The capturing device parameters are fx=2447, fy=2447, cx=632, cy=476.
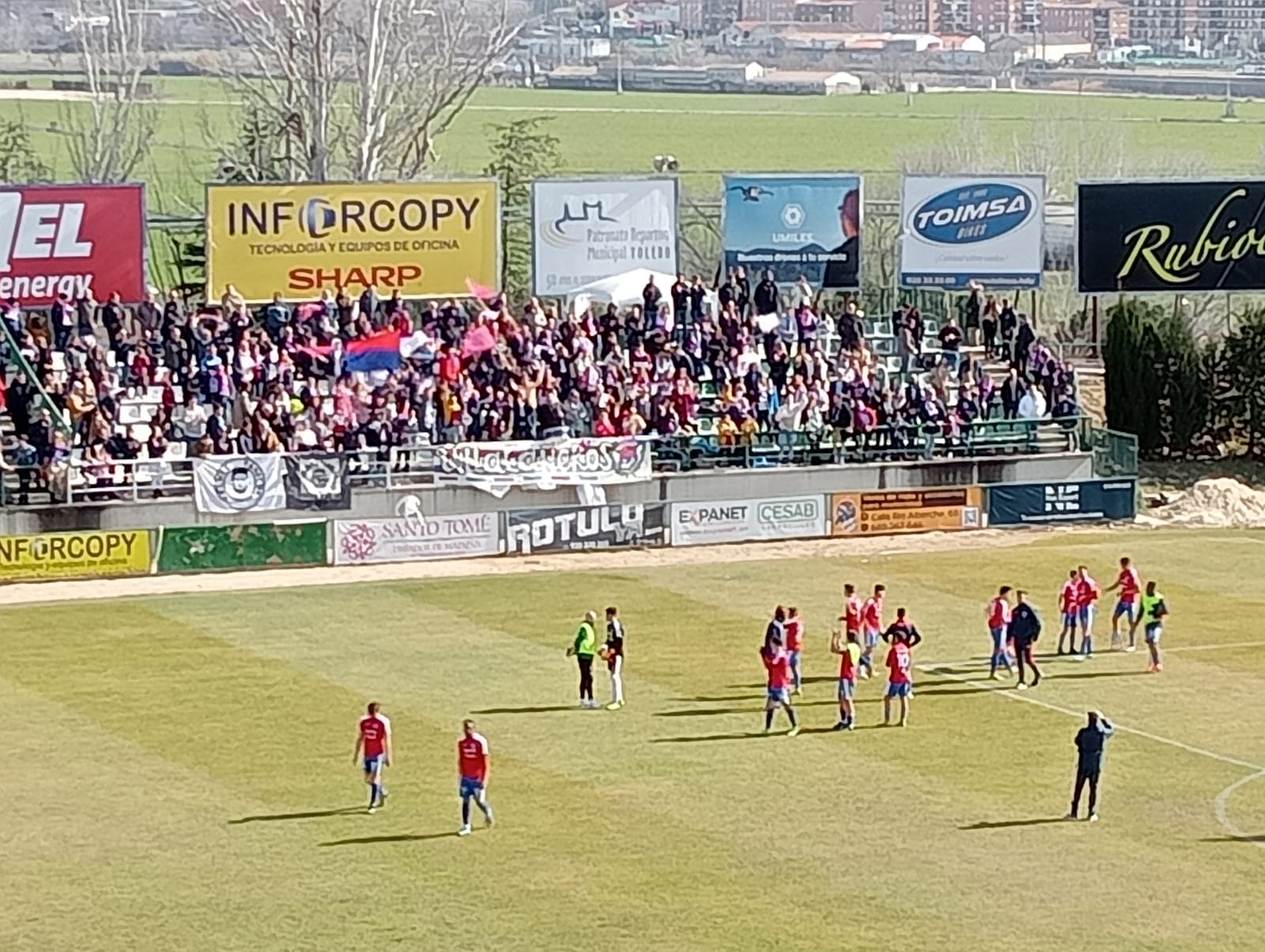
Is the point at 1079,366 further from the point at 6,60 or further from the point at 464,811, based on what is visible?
the point at 6,60

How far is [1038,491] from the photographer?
165ft

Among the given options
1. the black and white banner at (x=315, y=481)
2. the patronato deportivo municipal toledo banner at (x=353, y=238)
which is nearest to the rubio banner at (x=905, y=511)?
the patronato deportivo municipal toledo banner at (x=353, y=238)

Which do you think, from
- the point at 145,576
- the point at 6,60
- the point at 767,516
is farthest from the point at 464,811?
the point at 6,60

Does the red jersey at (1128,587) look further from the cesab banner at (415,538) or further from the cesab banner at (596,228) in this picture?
the cesab banner at (596,228)

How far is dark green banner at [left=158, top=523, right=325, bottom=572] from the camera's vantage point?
43.7 meters

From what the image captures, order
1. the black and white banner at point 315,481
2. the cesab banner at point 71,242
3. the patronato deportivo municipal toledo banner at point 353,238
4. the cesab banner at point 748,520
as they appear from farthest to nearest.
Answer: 1. the patronato deportivo municipal toledo banner at point 353,238
2. the cesab banner at point 71,242
3. the cesab banner at point 748,520
4. the black and white banner at point 315,481

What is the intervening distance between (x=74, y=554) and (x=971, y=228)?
23923mm

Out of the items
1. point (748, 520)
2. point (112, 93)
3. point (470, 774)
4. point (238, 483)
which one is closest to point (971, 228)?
point (748, 520)

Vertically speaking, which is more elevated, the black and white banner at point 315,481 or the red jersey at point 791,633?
the black and white banner at point 315,481

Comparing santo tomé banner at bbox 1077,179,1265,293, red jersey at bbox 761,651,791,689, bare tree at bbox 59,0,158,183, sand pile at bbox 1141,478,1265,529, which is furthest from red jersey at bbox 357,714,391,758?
bare tree at bbox 59,0,158,183

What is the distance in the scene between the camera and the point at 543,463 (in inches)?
1876

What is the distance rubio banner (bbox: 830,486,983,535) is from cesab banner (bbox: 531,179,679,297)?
27.2 ft

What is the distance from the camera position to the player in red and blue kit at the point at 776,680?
104 ft

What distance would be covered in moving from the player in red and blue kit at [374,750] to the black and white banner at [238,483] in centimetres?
1708
